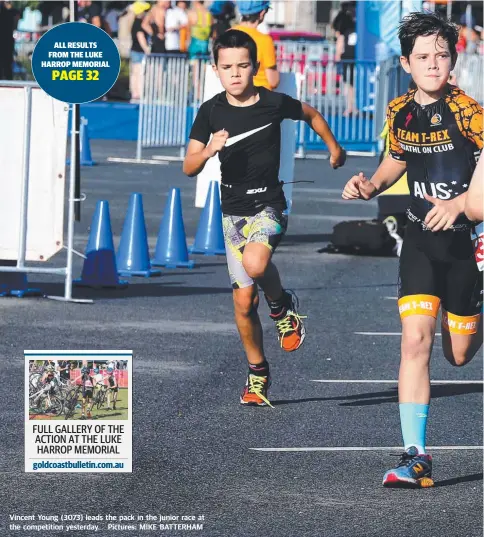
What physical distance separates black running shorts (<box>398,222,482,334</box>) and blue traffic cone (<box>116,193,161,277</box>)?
6965 mm

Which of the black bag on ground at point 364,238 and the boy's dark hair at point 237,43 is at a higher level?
the boy's dark hair at point 237,43

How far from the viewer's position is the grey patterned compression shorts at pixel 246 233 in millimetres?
8344

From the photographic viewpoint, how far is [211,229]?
50.9ft

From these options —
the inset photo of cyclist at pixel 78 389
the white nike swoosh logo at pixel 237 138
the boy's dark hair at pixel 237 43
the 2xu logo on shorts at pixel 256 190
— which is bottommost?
the inset photo of cyclist at pixel 78 389

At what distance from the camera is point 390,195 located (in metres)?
15.5

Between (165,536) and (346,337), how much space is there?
5.14 metres

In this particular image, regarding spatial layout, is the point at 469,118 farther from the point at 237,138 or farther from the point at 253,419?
the point at 253,419

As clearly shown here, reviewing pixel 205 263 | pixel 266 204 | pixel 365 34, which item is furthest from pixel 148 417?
pixel 365 34

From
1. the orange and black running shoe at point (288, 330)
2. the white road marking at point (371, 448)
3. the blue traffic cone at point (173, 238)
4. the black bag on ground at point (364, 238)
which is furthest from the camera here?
the black bag on ground at point (364, 238)

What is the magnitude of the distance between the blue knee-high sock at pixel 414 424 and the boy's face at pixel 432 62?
4.43 ft

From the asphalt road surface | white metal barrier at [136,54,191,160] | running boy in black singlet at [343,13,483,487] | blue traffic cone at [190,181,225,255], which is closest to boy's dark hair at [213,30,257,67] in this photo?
running boy in black singlet at [343,13,483,487]

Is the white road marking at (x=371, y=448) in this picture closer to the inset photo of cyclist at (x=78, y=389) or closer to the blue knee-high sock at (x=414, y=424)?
the blue knee-high sock at (x=414, y=424)

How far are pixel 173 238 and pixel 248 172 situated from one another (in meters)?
6.17

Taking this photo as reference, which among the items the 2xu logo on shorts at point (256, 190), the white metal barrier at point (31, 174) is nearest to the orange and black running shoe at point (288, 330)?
the 2xu logo on shorts at point (256, 190)
